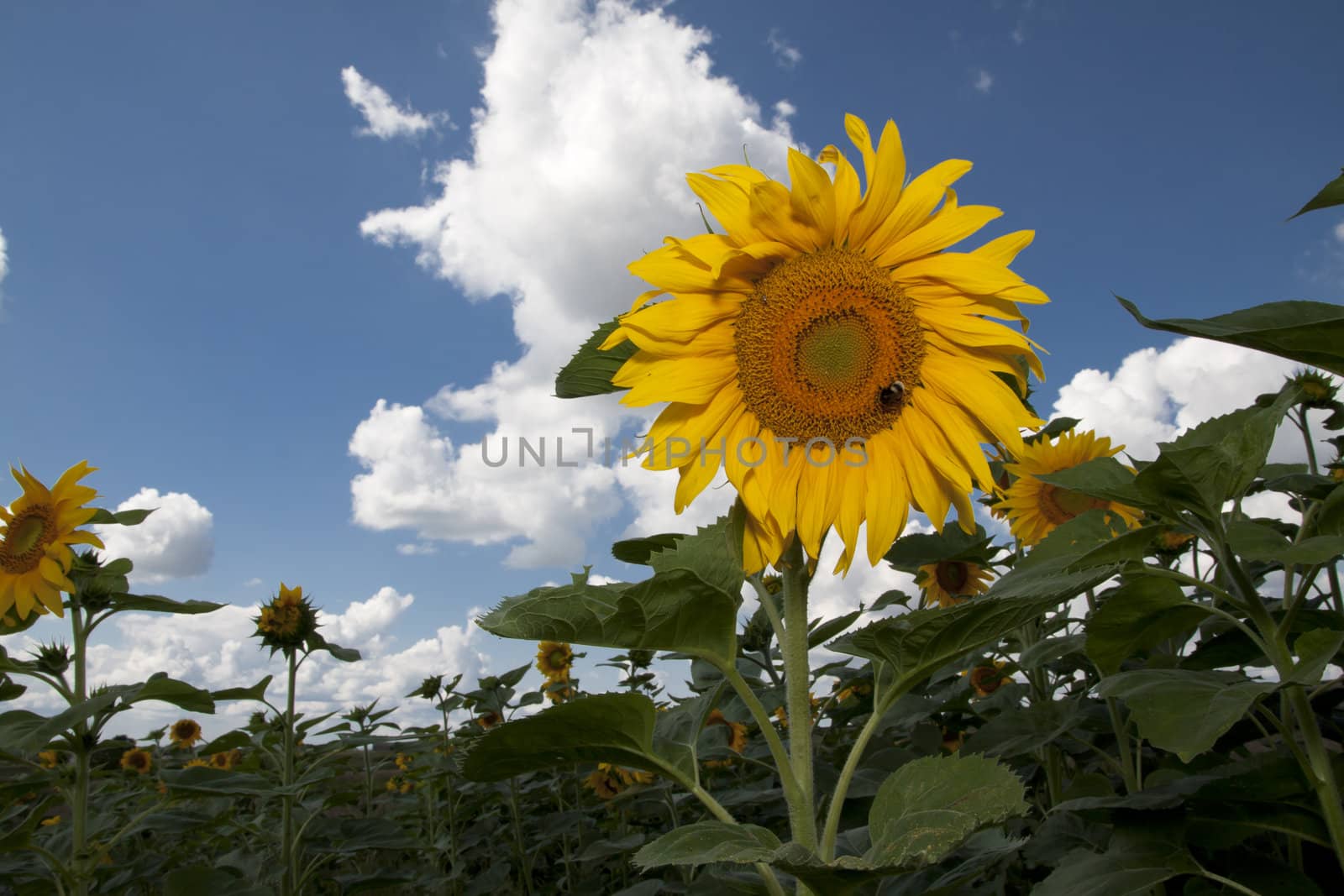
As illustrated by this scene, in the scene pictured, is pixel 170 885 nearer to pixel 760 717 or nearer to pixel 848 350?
pixel 760 717

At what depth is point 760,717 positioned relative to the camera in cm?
149

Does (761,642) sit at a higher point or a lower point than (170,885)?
higher

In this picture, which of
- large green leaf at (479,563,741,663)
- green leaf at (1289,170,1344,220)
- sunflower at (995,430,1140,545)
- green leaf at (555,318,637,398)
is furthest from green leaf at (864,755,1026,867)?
→ sunflower at (995,430,1140,545)

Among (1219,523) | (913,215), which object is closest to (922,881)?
(1219,523)

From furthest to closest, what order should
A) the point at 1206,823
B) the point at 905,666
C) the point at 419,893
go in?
1. the point at 419,893
2. the point at 1206,823
3. the point at 905,666

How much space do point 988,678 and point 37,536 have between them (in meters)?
4.62

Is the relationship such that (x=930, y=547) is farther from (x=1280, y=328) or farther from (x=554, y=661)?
(x=554, y=661)

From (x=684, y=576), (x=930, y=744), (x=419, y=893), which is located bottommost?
(x=419, y=893)

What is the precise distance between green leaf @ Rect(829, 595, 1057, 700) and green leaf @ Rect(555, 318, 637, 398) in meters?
0.68

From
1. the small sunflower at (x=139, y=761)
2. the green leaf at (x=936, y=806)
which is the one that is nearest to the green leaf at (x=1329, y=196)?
Result: the green leaf at (x=936, y=806)

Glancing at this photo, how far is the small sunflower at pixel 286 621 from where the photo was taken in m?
4.46

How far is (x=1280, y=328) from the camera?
1359 mm

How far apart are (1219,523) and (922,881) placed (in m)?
0.96

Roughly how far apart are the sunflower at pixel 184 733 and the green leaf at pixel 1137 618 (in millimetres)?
9397
